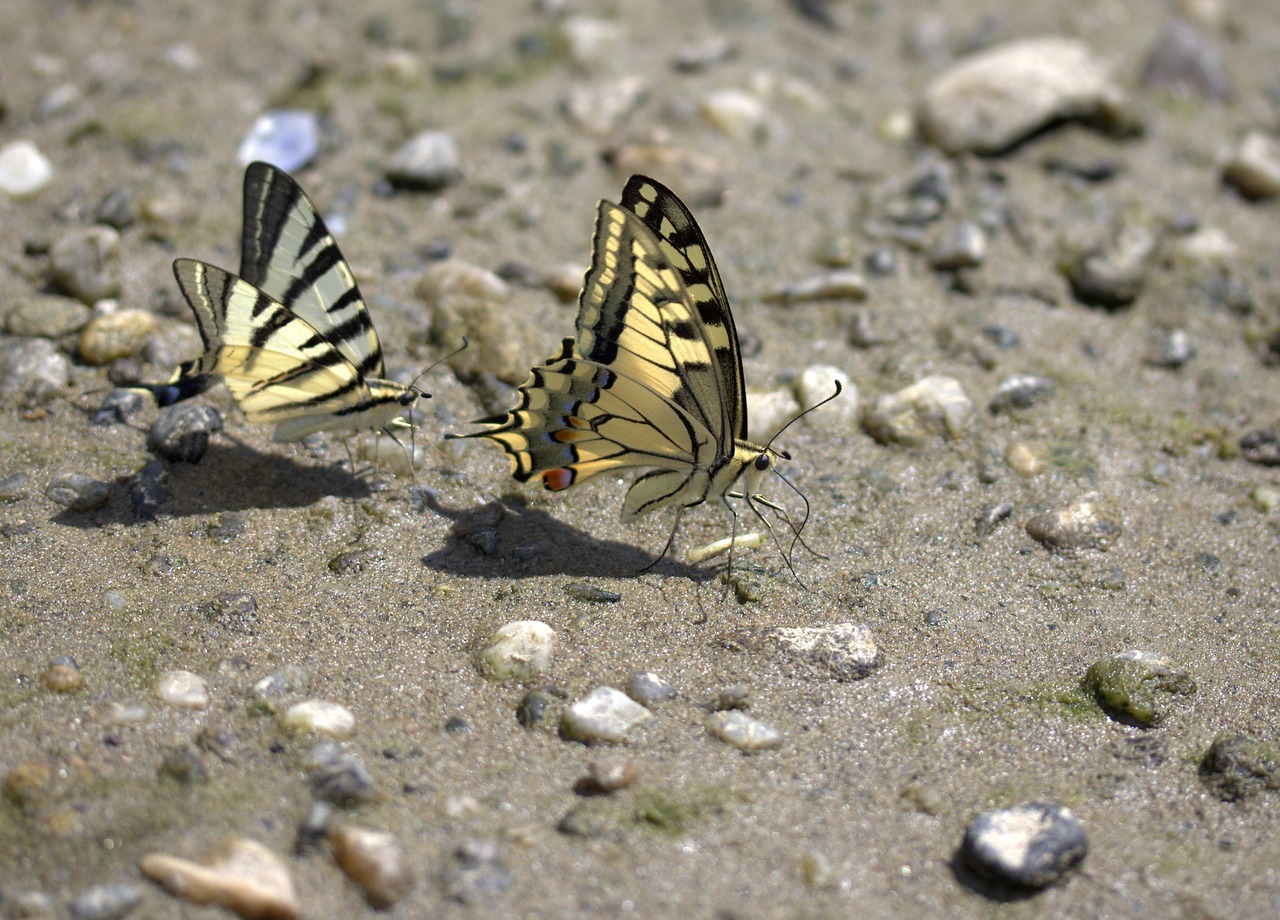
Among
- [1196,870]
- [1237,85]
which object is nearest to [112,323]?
[1196,870]

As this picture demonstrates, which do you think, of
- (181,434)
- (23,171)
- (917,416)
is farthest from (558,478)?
(23,171)

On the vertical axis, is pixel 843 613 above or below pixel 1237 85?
below

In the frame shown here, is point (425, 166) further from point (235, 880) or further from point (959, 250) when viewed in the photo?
point (235, 880)

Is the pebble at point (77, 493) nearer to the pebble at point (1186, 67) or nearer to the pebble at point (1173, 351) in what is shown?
the pebble at point (1173, 351)

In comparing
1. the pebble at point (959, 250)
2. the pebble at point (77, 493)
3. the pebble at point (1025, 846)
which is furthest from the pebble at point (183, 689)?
the pebble at point (959, 250)

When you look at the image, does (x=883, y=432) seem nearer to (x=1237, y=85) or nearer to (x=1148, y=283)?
(x=1148, y=283)

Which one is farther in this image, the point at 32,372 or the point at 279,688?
the point at 32,372

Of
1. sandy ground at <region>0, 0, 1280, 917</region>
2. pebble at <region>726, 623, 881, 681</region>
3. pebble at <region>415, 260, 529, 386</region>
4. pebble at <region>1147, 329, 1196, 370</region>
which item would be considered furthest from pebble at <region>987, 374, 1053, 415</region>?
pebble at <region>415, 260, 529, 386</region>

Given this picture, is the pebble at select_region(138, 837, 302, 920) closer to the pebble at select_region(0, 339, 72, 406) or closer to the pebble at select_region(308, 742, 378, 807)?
the pebble at select_region(308, 742, 378, 807)
